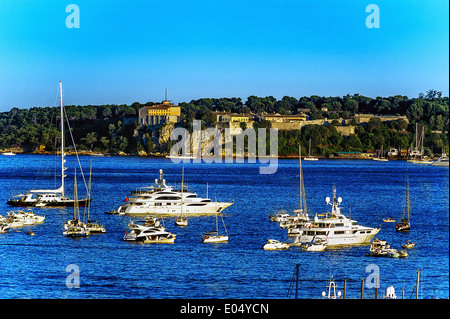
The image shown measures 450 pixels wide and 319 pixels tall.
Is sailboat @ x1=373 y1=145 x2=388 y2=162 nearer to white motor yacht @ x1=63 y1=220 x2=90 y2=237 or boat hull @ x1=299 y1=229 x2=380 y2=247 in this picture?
boat hull @ x1=299 y1=229 x2=380 y2=247

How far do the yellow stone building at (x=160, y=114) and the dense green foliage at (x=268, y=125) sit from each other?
1570mm

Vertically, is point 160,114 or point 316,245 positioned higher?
point 160,114

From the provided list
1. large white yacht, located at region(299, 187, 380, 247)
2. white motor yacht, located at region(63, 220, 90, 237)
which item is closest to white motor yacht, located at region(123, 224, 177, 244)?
white motor yacht, located at region(63, 220, 90, 237)

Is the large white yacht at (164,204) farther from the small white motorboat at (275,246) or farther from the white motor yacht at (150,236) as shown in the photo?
the small white motorboat at (275,246)

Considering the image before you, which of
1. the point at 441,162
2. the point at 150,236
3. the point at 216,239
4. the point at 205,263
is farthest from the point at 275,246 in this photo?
the point at 441,162

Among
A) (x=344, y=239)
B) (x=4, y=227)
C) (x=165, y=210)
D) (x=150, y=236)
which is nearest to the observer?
(x=344, y=239)

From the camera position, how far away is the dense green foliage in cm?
10531

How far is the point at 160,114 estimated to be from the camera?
375ft

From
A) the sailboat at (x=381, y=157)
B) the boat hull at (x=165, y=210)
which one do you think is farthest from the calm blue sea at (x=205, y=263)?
the sailboat at (x=381, y=157)

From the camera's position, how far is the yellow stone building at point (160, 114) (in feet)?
371

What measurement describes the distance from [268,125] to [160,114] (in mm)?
18664

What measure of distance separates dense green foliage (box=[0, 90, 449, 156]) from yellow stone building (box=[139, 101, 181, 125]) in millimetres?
1570

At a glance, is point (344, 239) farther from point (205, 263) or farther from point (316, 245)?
point (205, 263)
